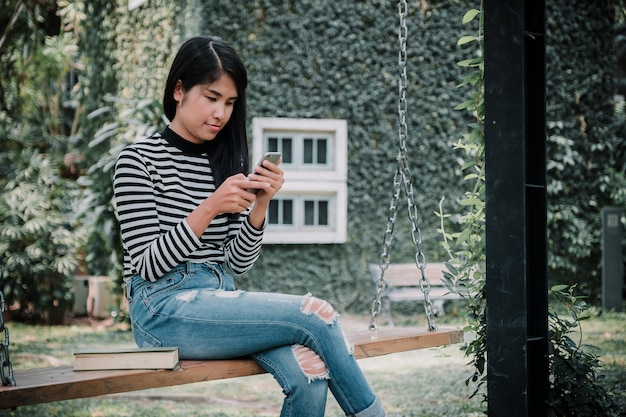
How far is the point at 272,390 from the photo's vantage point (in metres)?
5.50

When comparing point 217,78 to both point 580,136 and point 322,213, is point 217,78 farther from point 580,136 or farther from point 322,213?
point 580,136

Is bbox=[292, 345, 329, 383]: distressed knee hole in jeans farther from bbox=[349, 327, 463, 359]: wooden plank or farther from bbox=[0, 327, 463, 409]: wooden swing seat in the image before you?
bbox=[349, 327, 463, 359]: wooden plank

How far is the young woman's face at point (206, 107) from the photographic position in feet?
8.91

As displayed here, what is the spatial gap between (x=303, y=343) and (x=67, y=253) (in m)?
7.30

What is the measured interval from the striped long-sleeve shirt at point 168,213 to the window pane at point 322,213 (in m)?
5.92

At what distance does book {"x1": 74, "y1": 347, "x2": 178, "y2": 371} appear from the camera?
7.89 ft

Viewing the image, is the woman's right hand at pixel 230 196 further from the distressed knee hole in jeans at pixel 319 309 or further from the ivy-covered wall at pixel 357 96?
the ivy-covered wall at pixel 357 96

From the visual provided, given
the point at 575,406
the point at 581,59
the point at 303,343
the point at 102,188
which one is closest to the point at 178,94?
the point at 303,343

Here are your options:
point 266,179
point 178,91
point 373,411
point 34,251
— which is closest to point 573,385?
point 373,411

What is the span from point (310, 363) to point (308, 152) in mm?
6351

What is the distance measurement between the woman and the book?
12 centimetres

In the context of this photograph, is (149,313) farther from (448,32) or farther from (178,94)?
(448,32)

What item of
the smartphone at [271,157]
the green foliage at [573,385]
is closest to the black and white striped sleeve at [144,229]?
the smartphone at [271,157]

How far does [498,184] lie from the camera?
274 centimetres
